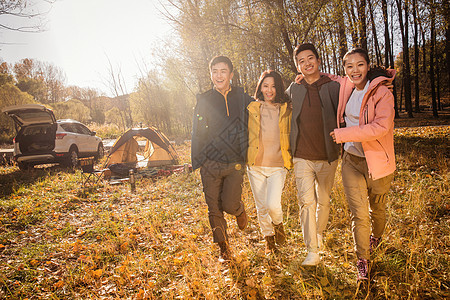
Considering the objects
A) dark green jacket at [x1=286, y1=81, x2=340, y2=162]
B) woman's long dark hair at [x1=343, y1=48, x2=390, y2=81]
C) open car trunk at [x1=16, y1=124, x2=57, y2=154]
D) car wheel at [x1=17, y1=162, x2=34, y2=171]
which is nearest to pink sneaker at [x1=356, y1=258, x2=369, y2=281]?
dark green jacket at [x1=286, y1=81, x2=340, y2=162]

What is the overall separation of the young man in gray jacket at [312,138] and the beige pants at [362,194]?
25cm

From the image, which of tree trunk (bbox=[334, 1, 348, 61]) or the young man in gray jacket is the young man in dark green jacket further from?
tree trunk (bbox=[334, 1, 348, 61])

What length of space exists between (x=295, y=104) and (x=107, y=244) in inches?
134

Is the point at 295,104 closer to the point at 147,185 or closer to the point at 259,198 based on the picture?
the point at 259,198

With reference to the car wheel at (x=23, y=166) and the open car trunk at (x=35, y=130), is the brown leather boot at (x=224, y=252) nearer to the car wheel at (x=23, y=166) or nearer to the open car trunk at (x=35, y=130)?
the open car trunk at (x=35, y=130)

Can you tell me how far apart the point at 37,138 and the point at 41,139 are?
0.15m

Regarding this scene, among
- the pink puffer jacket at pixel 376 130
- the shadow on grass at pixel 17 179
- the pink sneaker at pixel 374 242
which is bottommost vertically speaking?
the pink sneaker at pixel 374 242

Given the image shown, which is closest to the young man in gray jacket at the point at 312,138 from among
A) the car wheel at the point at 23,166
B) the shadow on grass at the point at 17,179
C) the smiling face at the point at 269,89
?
the smiling face at the point at 269,89

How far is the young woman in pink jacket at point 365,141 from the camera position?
7.26ft

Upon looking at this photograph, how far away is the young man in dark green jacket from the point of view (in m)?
3.04

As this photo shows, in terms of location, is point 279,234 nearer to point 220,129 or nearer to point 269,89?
point 220,129

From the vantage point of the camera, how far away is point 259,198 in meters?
3.06

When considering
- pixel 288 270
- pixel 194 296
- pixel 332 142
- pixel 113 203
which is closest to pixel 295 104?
pixel 332 142

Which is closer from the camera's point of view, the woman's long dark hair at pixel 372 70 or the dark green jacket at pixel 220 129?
the woman's long dark hair at pixel 372 70
